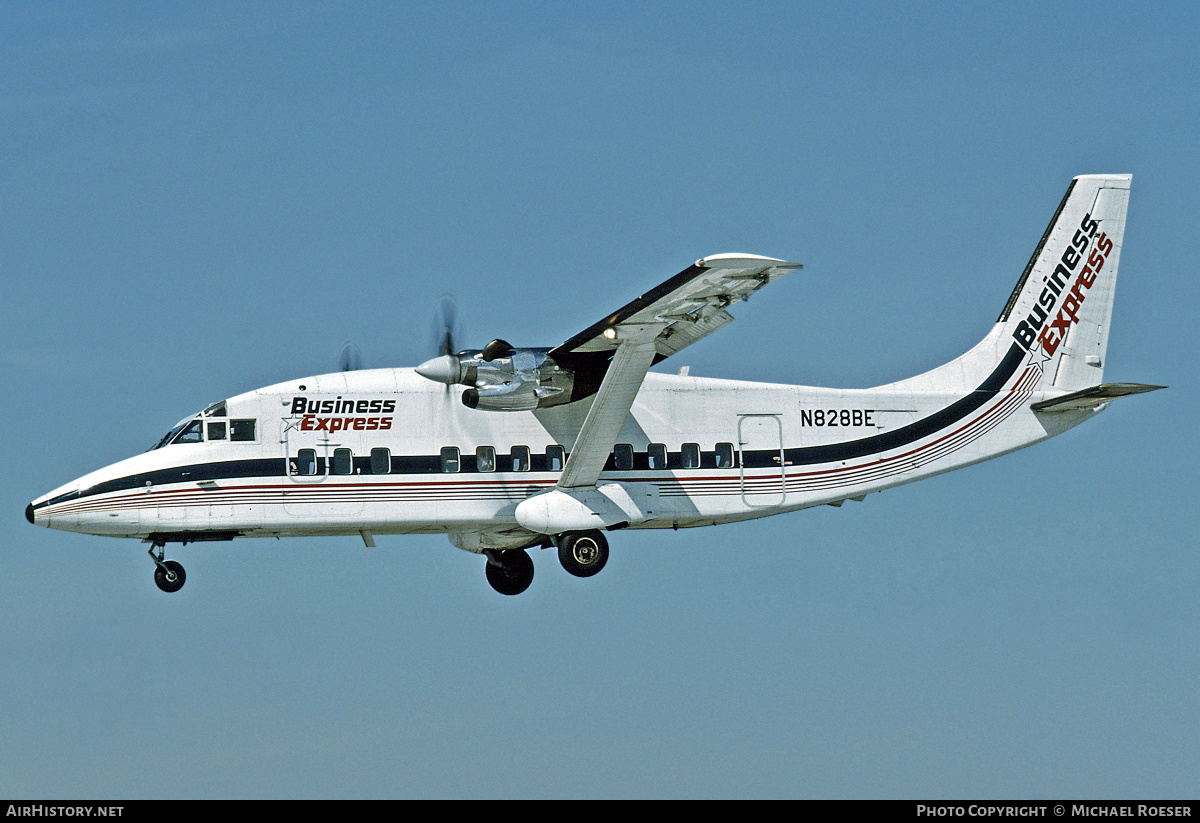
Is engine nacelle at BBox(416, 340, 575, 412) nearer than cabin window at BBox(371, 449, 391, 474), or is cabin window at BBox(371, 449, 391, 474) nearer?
engine nacelle at BBox(416, 340, 575, 412)

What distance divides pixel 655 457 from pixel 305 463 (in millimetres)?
5493

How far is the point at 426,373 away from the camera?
25125mm

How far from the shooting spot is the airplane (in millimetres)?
25219

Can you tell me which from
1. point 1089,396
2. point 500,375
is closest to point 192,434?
point 500,375

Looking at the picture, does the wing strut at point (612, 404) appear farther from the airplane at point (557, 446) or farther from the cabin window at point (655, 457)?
the cabin window at point (655, 457)

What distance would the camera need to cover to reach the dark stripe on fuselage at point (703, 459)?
25266 mm

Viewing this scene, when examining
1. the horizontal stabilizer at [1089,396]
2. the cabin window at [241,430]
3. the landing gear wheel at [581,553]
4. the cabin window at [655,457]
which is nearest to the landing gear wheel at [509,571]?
the landing gear wheel at [581,553]

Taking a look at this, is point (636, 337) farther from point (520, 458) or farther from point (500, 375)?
point (520, 458)

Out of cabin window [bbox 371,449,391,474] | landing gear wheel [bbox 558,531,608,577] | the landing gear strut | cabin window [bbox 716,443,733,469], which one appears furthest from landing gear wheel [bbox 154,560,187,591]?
cabin window [bbox 716,443,733,469]

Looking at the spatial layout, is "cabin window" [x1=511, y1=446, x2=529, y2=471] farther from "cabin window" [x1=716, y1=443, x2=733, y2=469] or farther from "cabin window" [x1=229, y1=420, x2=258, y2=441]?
"cabin window" [x1=229, y1=420, x2=258, y2=441]

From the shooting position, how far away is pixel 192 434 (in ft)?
84.4

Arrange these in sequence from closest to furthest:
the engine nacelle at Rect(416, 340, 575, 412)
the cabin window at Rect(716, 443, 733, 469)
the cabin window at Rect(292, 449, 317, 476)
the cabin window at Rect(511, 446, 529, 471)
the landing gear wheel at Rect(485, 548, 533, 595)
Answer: the engine nacelle at Rect(416, 340, 575, 412), the cabin window at Rect(292, 449, 317, 476), the cabin window at Rect(511, 446, 529, 471), the cabin window at Rect(716, 443, 733, 469), the landing gear wheel at Rect(485, 548, 533, 595)
